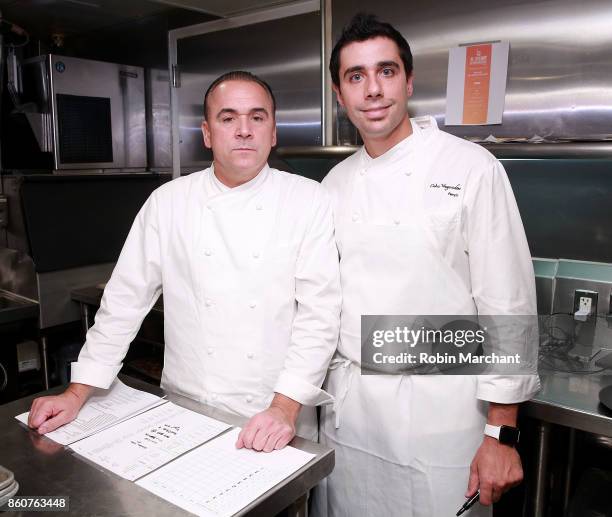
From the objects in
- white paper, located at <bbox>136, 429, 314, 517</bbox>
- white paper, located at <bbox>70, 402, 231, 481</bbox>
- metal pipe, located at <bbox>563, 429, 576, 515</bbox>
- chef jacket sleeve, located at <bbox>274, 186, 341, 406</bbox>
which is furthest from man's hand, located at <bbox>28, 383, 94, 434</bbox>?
metal pipe, located at <bbox>563, 429, 576, 515</bbox>

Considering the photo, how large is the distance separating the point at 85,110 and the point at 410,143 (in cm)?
206

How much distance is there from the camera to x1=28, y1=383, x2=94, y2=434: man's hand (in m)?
1.30

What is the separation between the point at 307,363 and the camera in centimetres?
142

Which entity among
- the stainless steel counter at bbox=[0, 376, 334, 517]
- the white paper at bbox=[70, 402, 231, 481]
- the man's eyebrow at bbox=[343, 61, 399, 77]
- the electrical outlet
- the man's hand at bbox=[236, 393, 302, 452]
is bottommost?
the stainless steel counter at bbox=[0, 376, 334, 517]

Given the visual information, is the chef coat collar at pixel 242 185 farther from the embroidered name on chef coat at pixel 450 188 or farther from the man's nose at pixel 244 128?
the embroidered name on chef coat at pixel 450 188

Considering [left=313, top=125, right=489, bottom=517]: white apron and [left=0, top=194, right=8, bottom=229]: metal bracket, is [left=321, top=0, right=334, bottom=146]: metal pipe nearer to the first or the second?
[left=313, top=125, right=489, bottom=517]: white apron

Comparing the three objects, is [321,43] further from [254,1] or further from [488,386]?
[488,386]

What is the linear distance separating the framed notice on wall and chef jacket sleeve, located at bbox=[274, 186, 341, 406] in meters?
0.89

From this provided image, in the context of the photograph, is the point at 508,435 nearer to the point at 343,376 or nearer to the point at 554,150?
the point at 343,376

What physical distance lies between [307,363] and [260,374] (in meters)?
0.15

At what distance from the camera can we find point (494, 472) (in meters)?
1.42

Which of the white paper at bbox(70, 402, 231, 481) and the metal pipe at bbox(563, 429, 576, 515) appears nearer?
the white paper at bbox(70, 402, 231, 481)

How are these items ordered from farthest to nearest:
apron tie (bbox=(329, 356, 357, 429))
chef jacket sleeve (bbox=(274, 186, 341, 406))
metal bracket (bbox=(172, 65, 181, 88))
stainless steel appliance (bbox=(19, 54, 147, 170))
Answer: metal bracket (bbox=(172, 65, 181, 88)) < stainless steel appliance (bbox=(19, 54, 147, 170)) < apron tie (bbox=(329, 356, 357, 429)) < chef jacket sleeve (bbox=(274, 186, 341, 406))

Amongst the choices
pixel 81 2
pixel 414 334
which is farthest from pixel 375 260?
pixel 81 2
